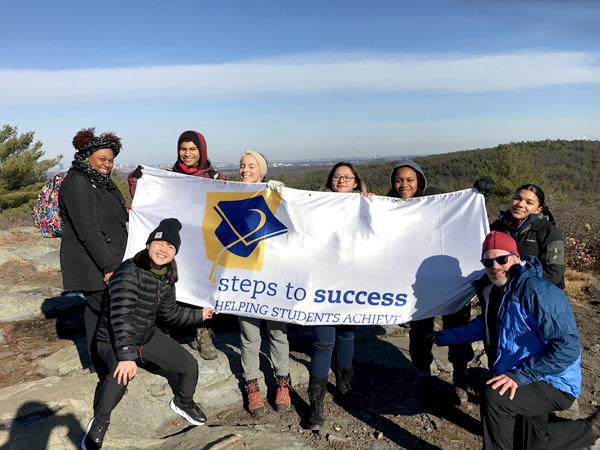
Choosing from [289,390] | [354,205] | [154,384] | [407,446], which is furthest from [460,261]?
[154,384]

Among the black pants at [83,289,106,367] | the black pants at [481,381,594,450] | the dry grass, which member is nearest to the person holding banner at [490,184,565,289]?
the black pants at [481,381,594,450]

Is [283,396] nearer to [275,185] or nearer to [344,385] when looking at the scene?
[344,385]

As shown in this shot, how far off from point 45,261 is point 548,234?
10.9 metres

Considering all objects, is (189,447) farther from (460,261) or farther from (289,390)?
(460,261)

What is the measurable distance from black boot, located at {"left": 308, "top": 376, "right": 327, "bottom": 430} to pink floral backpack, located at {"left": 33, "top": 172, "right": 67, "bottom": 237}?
2.80m

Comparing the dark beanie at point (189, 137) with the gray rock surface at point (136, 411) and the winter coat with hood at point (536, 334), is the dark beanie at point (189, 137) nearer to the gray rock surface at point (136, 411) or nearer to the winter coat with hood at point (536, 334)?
the gray rock surface at point (136, 411)

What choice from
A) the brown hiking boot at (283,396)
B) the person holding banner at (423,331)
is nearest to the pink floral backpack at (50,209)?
the brown hiking boot at (283,396)

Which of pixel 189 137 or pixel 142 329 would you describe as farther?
pixel 189 137

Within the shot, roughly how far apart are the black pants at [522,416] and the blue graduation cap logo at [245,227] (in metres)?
2.42

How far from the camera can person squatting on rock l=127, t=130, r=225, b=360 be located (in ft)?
15.7

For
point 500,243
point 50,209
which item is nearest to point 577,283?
point 500,243

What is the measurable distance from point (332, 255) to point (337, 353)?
96 centimetres

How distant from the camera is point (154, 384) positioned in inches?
173

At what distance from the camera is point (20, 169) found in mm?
31906
